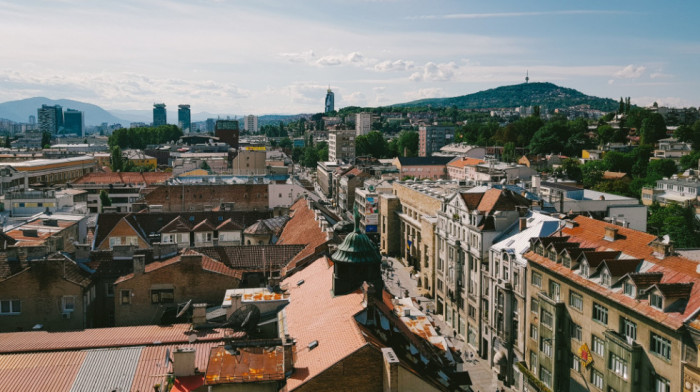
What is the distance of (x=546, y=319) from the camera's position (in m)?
42.5

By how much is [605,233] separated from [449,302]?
75.1 feet

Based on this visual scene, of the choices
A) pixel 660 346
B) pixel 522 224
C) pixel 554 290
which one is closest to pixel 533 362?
pixel 554 290

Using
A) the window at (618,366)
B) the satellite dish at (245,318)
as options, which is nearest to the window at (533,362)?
the window at (618,366)

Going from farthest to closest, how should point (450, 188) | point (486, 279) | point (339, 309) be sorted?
point (450, 188)
point (486, 279)
point (339, 309)

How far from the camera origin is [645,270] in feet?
118

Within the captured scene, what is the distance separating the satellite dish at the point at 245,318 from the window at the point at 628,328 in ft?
67.1

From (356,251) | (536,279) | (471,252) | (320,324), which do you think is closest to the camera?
(320,324)

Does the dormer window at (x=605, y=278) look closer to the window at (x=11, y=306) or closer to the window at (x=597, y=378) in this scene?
the window at (x=597, y=378)

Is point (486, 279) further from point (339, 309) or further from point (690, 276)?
point (339, 309)

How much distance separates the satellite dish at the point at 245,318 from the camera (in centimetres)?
2928

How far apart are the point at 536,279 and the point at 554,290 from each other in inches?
96.2

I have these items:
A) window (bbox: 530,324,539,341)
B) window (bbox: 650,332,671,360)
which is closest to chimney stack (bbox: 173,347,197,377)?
window (bbox: 650,332,671,360)

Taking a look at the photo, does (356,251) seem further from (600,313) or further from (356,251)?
(600,313)

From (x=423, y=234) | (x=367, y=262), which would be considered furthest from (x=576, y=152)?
(x=367, y=262)
